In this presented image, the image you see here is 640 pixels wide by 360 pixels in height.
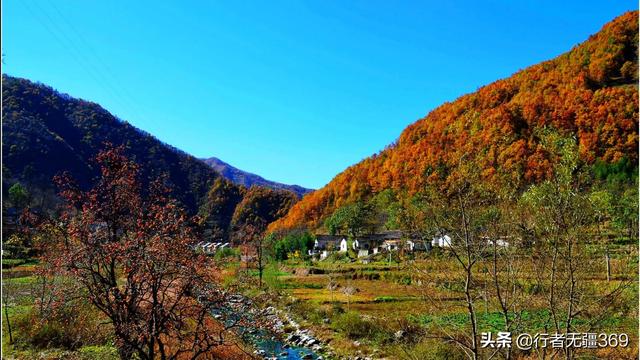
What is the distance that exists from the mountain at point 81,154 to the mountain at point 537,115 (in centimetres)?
2305

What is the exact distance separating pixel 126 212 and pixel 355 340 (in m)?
15.3

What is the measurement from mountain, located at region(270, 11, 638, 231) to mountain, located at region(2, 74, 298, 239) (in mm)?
23048

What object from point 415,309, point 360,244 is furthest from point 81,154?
point 415,309

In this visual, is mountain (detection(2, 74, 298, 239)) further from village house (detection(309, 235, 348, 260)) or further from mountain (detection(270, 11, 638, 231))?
mountain (detection(270, 11, 638, 231))

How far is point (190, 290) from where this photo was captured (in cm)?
902

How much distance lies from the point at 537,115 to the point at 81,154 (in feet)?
Result: 381

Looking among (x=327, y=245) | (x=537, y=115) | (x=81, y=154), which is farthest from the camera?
(x=81, y=154)

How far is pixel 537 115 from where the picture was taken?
338 feet

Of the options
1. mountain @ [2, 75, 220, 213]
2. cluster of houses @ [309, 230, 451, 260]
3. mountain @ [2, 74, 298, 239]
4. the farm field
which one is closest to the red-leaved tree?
the farm field

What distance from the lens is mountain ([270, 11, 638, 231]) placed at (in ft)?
280

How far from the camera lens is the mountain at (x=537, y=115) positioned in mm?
85312

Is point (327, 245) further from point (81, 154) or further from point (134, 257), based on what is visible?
point (134, 257)

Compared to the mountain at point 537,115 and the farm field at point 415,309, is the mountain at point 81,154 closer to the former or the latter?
the mountain at point 537,115

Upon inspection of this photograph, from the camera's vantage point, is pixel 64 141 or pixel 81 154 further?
pixel 81 154
